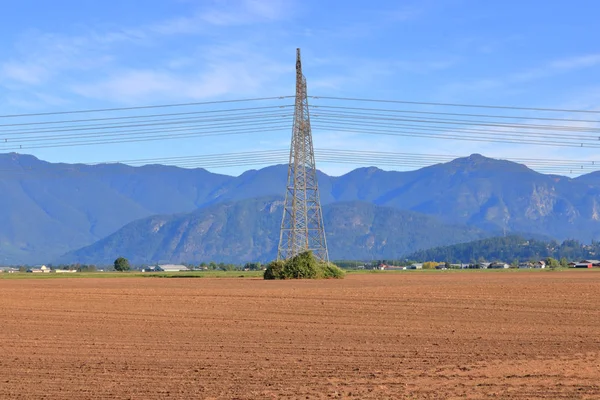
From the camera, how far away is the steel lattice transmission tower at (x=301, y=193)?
80.9 meters

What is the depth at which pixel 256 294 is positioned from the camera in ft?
176

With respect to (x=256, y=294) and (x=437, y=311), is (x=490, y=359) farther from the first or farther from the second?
(x=256, y=294)

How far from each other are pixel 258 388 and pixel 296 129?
62.2 m

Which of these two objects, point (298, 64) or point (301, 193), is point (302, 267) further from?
point (298, 64)

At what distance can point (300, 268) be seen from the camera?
263 ft

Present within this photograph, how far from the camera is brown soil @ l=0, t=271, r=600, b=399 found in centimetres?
2048

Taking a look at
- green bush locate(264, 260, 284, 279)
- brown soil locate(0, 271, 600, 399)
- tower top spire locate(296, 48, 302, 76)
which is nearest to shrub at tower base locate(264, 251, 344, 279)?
green bush locate(264, 260, 284, 279)

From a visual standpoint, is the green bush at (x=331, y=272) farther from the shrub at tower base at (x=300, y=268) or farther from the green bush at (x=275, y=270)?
the green bush at (x=275, y=270)

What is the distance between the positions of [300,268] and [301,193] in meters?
6.89

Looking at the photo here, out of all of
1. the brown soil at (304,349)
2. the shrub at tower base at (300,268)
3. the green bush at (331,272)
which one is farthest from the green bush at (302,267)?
the brown soil at (304,349)

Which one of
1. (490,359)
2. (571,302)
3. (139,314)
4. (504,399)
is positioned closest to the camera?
(504,399)

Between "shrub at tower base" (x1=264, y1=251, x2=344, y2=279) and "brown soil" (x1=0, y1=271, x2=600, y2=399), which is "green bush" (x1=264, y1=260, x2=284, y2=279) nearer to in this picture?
"shrub at tower base" (x1=264, y1=251, x2=344, y2=279)

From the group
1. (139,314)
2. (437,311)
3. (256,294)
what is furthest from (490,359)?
(256,294)

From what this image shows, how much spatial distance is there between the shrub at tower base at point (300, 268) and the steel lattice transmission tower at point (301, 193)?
1189mm
